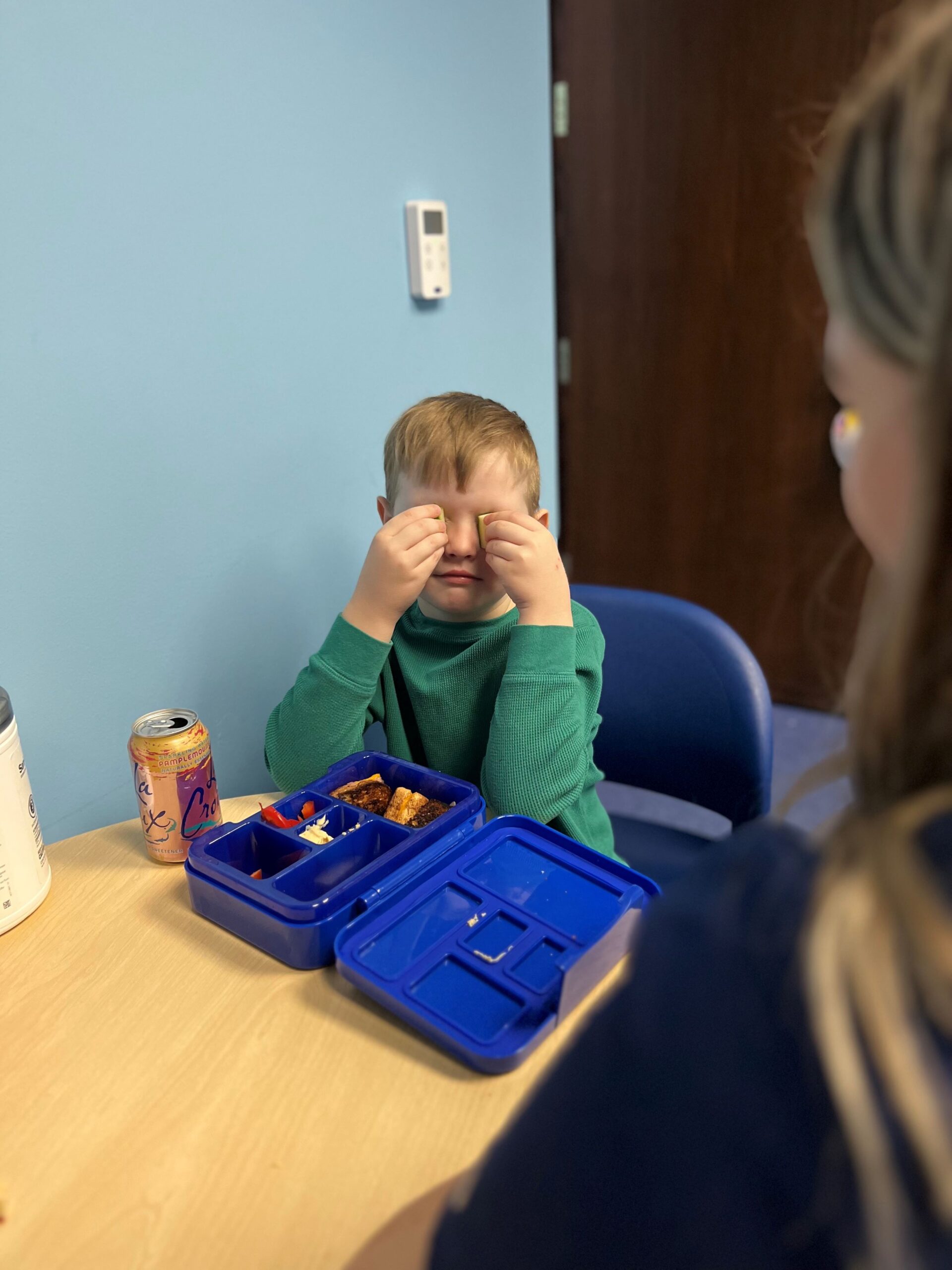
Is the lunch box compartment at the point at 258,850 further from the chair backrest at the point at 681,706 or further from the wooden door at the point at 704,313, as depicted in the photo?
the wooden door at the point at 704,313

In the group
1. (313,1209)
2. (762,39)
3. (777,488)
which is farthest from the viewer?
(777,488)

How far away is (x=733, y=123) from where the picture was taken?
6.38ft

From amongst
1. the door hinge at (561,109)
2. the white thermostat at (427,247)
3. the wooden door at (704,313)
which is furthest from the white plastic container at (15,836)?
the door hinge at (561,109)

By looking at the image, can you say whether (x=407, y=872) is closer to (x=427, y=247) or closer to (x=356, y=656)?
(x=356, y=656)

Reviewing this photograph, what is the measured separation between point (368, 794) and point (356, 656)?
164 millimetres

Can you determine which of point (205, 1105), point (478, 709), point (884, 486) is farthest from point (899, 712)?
point (478, 709)

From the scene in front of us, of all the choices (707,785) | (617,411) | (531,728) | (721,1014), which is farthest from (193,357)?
(617,411)

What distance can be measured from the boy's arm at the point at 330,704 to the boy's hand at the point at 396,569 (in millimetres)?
20

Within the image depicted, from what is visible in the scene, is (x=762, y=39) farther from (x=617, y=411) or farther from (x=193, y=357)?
(x=193, y=357)

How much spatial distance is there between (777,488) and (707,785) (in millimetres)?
1245

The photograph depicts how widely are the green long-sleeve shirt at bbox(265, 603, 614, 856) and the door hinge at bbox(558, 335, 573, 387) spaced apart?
1.30 m

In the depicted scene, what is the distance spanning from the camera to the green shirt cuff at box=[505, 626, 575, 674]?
3.05 ft

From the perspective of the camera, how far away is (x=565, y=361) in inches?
87.4

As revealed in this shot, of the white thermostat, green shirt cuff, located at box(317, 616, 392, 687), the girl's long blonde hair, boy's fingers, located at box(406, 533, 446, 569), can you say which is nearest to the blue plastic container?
green shirt cuff, located at box(317, 616, 392, 687)
